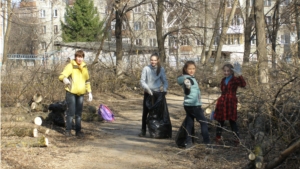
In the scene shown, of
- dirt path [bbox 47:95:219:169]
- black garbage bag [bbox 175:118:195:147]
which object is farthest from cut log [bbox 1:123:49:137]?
black garbage bag [bbox 175:118:195:147]

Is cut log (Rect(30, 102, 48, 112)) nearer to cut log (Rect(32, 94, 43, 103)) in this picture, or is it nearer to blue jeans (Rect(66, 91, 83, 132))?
cut log (Rect(32, 94, 43, 103))

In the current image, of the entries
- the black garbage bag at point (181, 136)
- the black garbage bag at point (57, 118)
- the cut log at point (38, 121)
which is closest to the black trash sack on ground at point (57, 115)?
the black garbage bag at point (57, 118)

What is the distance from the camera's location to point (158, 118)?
8672 millimetres

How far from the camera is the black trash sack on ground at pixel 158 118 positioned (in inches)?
338

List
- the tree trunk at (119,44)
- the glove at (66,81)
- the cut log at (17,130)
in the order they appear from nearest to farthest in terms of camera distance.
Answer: the glove at (66,81)
the cut log at (17,130)
the tree trunk at (119,44)

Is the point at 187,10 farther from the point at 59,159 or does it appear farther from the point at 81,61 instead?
the point at 59,159

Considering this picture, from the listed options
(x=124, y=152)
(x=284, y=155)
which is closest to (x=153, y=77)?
(x=124, y=152)

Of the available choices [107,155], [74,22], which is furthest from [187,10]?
[74,22]

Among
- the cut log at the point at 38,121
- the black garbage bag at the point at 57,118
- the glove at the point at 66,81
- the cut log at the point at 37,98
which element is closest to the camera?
the glove at the point at 66,81

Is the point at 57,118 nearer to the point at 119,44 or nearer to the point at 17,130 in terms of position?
the point at 17,130

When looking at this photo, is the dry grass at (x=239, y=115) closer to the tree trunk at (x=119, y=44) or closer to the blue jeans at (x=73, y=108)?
the blue jeans at (x=73, y=108)

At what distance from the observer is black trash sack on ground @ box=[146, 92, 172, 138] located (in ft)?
28.1

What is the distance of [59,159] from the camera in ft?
22.6

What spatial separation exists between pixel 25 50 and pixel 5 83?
47178 mm
